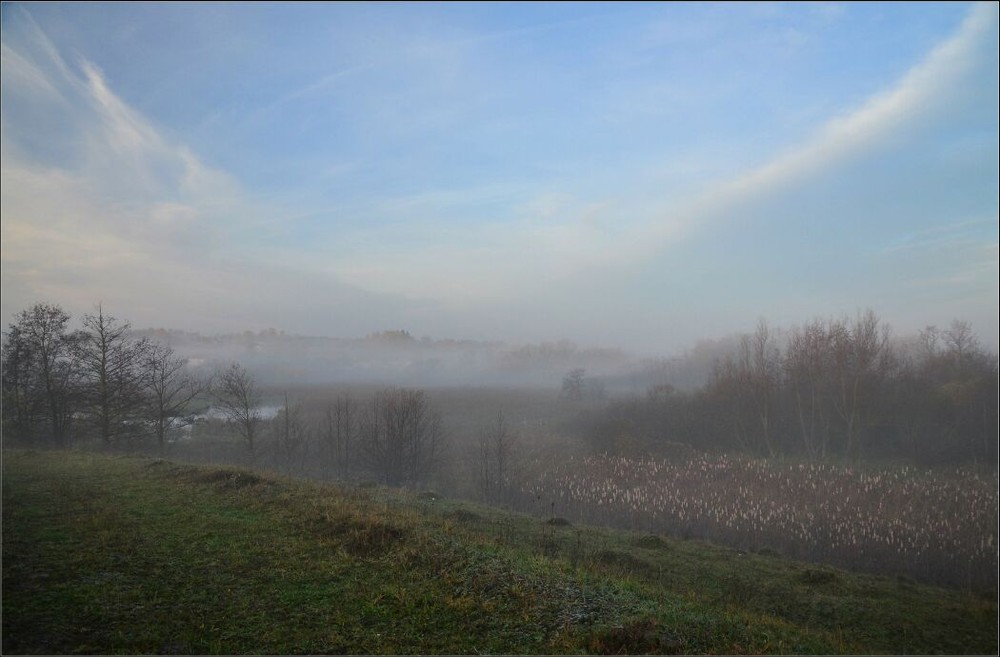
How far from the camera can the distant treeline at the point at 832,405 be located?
29.7 m

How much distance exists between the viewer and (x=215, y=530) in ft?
38.6

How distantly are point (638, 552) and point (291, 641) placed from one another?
37.9ft

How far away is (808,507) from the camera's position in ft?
80.0

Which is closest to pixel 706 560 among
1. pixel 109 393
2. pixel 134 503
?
pixel 134 503

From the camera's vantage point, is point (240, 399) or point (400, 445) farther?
point (400, 445)

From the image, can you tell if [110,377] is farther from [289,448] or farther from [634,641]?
[634,641]

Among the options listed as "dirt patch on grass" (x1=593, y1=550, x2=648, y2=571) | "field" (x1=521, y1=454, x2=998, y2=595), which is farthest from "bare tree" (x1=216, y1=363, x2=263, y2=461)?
A: "dirt patch on grass" (x1=593, y1=550, x2=648, y2=571)

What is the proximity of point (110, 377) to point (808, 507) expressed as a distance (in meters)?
38.7

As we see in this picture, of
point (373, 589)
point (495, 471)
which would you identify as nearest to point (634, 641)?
point (373, 589)

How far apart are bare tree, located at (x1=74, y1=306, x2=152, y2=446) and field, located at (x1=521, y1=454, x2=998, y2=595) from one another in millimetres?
24695

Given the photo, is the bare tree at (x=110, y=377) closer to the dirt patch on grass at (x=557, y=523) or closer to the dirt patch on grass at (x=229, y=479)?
the dirt patch on grass at (x=229, y=479)

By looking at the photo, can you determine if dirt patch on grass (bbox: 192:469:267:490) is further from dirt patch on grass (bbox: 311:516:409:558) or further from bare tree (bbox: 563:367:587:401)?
bare tree (bbox: 563:367:587:401)

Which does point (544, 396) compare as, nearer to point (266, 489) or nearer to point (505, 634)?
point (266, 489)

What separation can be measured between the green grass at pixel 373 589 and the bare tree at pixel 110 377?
16793mm
